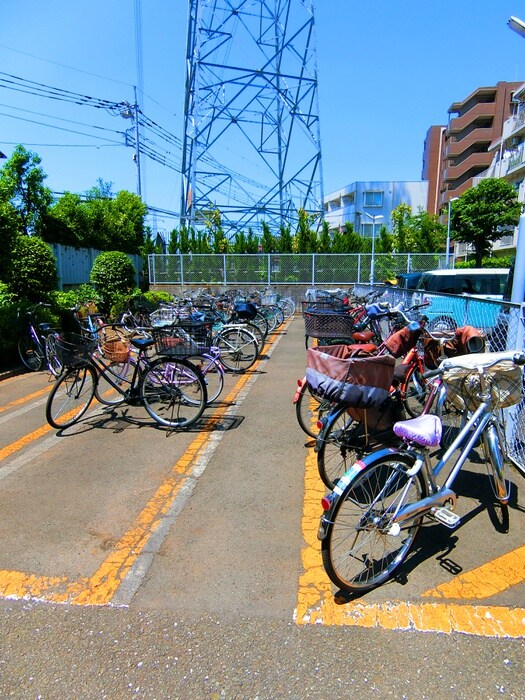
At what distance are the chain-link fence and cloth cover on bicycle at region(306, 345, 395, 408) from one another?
16.3 meters

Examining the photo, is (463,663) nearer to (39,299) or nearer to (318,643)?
(318,643)

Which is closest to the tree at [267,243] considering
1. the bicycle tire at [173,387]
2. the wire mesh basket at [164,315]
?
the wire mesh basket at [164,315]

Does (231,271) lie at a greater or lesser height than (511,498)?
greater

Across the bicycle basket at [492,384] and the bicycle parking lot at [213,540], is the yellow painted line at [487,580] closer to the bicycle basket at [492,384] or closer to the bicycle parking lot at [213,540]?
the bicycle parking lot at [213,540]

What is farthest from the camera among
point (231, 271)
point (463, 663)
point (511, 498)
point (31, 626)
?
point (231, 271)

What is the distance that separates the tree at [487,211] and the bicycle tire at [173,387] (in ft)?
77.5

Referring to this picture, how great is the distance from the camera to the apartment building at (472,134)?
46.6 metres

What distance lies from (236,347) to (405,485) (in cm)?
531

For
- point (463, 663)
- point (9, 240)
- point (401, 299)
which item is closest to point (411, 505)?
point (463, 663)

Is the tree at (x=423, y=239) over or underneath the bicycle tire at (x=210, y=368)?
over

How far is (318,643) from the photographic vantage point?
2.03 meters

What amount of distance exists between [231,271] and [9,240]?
12.3 metres

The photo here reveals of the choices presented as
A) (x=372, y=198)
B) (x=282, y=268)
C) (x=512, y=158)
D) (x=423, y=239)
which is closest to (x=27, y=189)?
(x=282, y=268)

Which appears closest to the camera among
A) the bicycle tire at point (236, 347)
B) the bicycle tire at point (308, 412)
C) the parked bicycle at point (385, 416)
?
the parked bicycle at point (385, 416)
